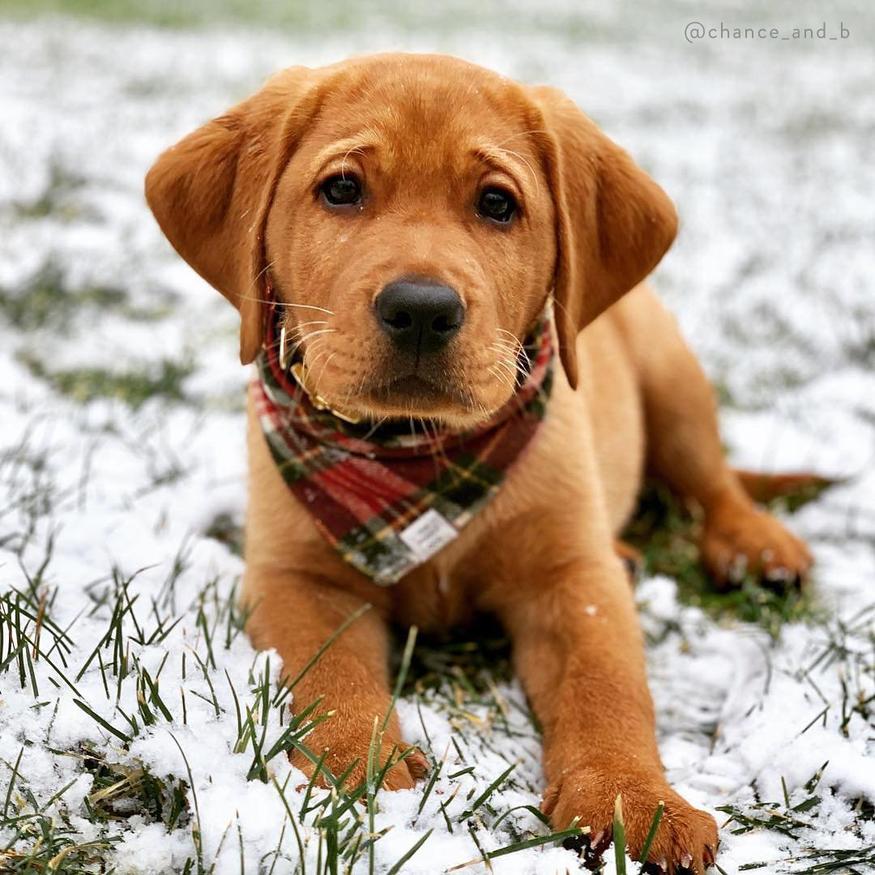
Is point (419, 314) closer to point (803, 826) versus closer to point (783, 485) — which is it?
point (803, 826)

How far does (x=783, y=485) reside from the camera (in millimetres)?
4285

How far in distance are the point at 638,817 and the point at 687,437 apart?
243 centimetres

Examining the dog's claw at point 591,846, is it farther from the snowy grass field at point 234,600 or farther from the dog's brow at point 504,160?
the dog's brow at point 504,160

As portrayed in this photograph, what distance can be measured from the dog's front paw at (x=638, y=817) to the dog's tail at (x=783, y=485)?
2286mm

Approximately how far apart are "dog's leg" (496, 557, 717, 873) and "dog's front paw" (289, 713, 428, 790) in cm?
32

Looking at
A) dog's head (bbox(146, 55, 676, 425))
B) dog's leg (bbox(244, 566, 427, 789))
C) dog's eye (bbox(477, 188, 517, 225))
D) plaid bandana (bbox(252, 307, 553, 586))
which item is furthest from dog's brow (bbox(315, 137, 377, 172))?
dog's leg (bbox(244, 566, 427, 789))

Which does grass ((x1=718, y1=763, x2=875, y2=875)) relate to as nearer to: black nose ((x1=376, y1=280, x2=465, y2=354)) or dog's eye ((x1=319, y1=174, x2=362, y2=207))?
black nose ((x1=376, y1=280, x2=465, y2=354))

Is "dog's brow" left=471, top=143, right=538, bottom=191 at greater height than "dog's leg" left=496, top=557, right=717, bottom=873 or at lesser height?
greater

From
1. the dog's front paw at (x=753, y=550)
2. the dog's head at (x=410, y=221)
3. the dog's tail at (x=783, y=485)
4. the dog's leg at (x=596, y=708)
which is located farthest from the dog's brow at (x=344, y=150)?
the dog's tail at (x=783, y=485)

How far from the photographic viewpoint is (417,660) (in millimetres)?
3023

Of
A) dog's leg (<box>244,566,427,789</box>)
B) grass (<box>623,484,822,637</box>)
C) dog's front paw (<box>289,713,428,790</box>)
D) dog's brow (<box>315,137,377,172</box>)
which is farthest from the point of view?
grass (<box>623,484,822,637</box>)

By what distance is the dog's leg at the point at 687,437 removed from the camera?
3850mm

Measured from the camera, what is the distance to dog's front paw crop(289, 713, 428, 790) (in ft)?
6.92

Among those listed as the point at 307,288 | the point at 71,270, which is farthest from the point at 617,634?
the point at 71,270
